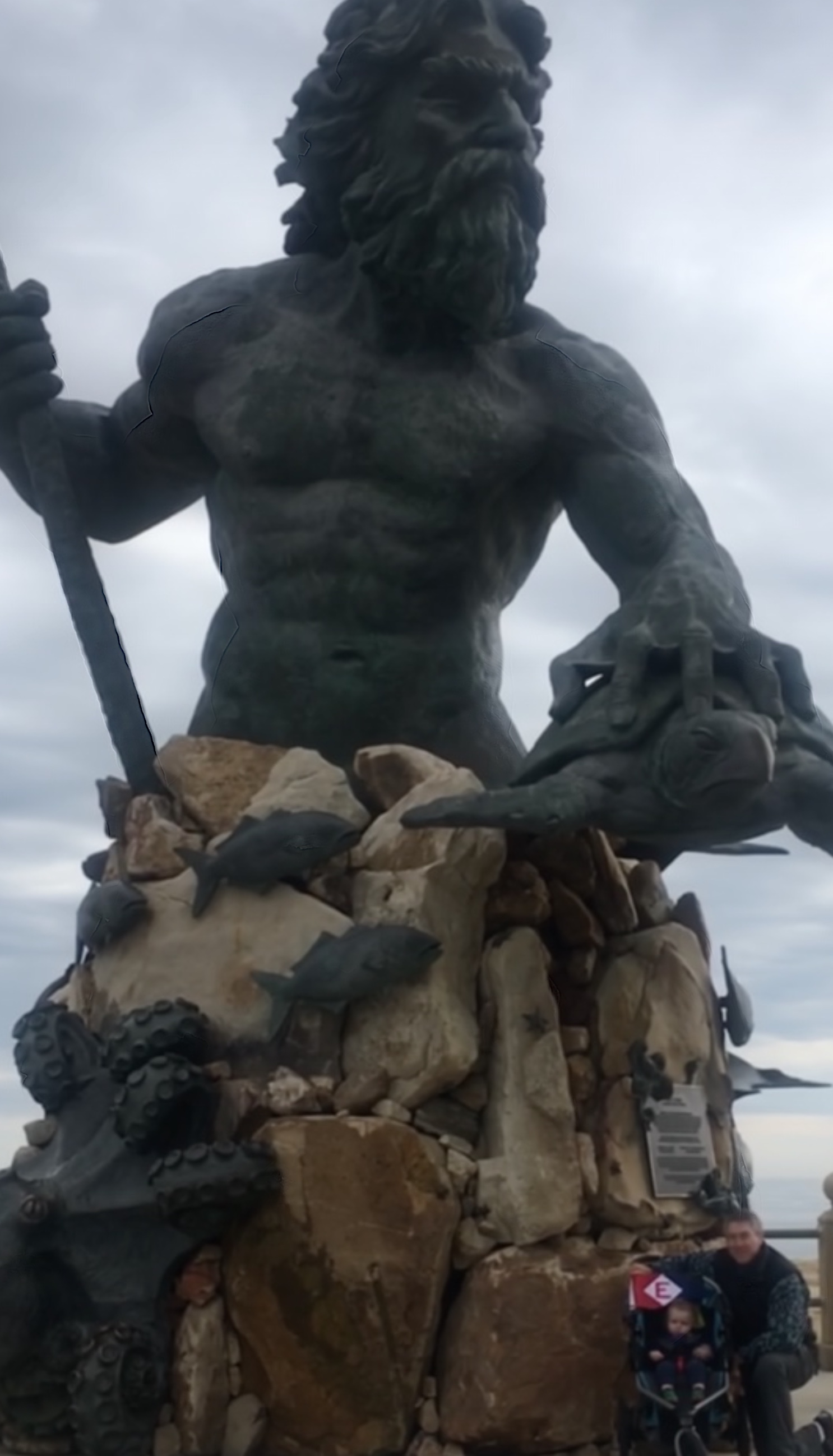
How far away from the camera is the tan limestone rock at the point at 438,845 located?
13.8ft

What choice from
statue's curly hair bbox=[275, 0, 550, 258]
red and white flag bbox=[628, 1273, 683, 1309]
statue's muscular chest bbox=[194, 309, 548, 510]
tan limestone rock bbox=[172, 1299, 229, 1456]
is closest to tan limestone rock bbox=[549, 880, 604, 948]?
red and white flag bbox=[628, 1273, 683, 1309]

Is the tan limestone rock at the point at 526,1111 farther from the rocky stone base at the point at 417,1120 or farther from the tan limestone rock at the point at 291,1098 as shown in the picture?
the tan limestone rock at the point at 291,1098

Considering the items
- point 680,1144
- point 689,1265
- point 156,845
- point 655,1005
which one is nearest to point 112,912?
point 156,845

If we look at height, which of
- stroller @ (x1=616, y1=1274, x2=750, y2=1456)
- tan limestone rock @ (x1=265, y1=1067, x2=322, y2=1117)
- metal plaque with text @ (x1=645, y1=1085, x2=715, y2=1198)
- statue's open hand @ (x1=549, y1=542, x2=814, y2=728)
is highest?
statue's open hand @ (x1=549, y1=542, x2=814, y2=728)

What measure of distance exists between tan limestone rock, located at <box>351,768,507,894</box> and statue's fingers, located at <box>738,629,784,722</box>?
63 cm

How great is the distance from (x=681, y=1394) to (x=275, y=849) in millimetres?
1400

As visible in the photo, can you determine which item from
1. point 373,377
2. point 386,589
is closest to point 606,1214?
point 386,589

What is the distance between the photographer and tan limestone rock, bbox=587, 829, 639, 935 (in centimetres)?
452

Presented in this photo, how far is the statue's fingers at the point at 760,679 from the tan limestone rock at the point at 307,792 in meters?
0.91

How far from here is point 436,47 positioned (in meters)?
4.57

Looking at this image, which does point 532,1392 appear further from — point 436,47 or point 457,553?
point 436,47

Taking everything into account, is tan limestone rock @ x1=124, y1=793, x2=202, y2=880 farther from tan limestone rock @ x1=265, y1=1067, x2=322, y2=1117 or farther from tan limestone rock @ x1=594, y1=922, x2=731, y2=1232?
tan limestone rock @ x1=594, y1=922, x2=731, y2=1232

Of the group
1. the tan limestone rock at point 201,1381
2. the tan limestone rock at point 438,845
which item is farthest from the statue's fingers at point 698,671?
the tan limestone rock at point 201,1381

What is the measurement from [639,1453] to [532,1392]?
240 mm
